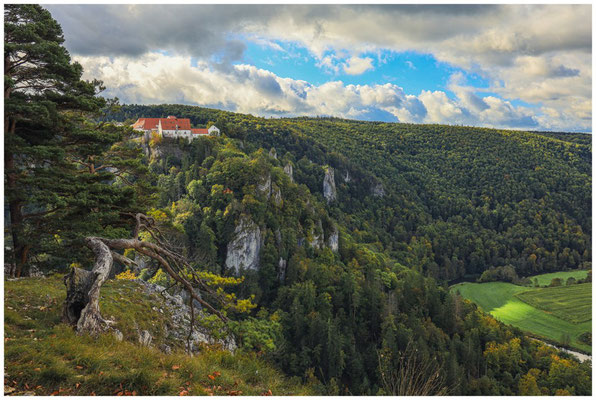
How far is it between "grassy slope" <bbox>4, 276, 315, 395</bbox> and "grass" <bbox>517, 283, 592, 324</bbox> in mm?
101621

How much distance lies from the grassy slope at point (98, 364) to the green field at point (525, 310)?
89415 millimetres

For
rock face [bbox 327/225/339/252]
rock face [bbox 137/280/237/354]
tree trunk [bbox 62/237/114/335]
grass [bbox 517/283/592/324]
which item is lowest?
grass [bbox 517/283/592/324]

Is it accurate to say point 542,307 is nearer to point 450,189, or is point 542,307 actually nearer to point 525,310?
point 525,310

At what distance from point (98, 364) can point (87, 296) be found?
5.26 feet

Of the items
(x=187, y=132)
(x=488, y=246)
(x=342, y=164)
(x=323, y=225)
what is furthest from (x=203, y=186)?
(x=488, y=246)

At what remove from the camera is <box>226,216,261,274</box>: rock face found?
48.2m

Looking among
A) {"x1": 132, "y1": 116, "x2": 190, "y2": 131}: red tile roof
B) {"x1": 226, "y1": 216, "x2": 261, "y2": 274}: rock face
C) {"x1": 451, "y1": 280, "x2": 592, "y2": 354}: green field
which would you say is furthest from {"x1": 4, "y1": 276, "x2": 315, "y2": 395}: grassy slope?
{"x1": 451, "y1": 280, "x2": 592, "y2": 354}: green field

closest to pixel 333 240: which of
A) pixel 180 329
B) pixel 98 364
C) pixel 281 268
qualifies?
pixel 281 268

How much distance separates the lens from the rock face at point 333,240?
64.3m

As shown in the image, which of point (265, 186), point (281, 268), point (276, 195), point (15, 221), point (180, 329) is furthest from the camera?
point (276, 195)

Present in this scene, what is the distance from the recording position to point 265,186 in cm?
5344

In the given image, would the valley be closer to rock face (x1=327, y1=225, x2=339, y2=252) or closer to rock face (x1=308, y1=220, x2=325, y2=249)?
rock face (x1=327, y1=225, x2=339, y2=252)

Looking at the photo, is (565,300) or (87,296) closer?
(87,296)

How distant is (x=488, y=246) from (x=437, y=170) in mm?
61526
